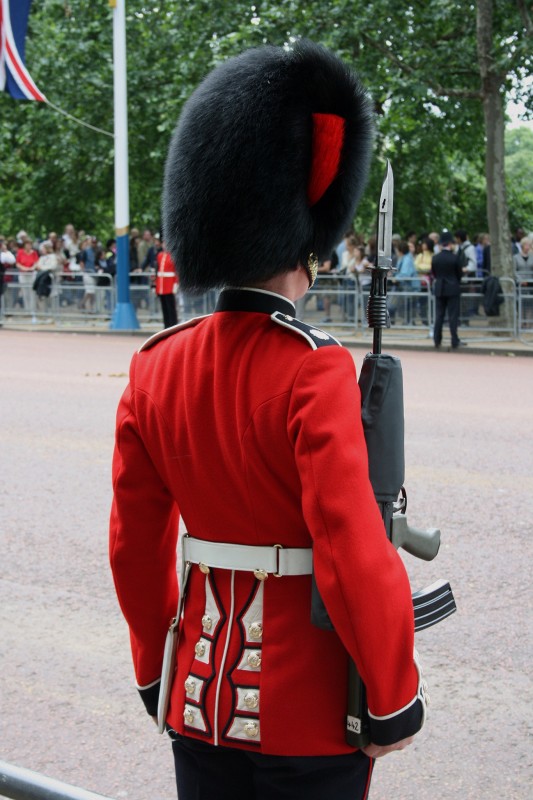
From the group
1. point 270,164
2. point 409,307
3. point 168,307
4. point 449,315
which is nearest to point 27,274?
point 168,307

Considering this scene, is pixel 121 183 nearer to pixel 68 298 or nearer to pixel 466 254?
pixel 68 298

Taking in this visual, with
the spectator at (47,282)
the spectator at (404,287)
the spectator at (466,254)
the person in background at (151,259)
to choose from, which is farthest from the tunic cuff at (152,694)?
the person in background at (151,259)

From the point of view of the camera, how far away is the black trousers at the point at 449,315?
1722 centimetres

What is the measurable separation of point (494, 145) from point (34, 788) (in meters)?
19.0

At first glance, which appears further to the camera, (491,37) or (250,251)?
(491,37)

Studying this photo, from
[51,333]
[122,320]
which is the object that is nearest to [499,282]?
[122,320]

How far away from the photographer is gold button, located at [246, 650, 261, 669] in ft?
6.25

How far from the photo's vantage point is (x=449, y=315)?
1736cm

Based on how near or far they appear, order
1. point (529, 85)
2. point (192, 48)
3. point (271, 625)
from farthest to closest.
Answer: point (192, 48)
point (529, 85)
point (271, 625)

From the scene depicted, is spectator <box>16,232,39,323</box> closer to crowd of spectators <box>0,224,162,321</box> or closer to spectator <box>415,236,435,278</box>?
crowd of spectators <box>0,224,162,321</box>

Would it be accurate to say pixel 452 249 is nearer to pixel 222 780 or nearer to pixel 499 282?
pixel 499 282

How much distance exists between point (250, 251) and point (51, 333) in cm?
2042

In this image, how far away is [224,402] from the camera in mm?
1932

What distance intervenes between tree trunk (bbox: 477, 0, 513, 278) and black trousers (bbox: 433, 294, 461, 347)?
2.58m
